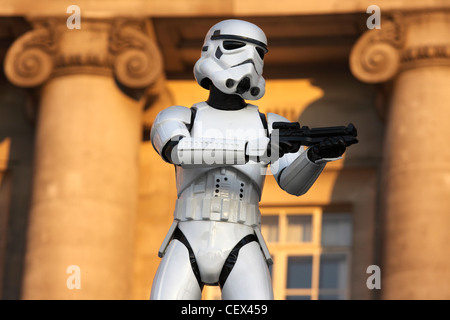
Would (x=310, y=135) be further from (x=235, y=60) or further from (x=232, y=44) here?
(x=232, y=44)

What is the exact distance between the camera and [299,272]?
1886 cm

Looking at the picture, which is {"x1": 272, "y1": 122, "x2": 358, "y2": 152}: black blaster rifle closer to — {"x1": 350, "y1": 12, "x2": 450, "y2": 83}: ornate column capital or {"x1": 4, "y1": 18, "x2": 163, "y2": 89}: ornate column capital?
{"x1": 350, "y1": 12, "x2": 450, "y2": 83}: ornate column capital

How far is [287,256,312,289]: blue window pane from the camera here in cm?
1873

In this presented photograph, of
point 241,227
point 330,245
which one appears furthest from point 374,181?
point 241,227

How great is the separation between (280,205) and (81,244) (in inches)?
132

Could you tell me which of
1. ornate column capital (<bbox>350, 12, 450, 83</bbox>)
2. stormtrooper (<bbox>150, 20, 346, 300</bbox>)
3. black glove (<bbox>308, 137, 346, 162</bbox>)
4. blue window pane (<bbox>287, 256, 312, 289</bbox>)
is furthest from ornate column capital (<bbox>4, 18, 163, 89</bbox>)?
black glove (<bbox>308, 137, 346, 162</bbox>)

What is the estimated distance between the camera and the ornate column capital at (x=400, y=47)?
17.5m

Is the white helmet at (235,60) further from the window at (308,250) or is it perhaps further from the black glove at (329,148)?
the window at (308,250)

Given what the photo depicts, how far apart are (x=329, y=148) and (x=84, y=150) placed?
30.2 ft

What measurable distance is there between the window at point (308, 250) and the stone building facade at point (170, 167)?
20mm

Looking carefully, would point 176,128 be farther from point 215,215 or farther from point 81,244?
point 81,244

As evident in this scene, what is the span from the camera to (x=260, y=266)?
28.6 ft

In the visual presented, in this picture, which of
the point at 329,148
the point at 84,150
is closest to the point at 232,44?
the point at 329,148

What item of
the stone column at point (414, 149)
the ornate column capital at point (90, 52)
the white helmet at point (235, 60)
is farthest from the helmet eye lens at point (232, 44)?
the ornate column capital at point (90, 52)
